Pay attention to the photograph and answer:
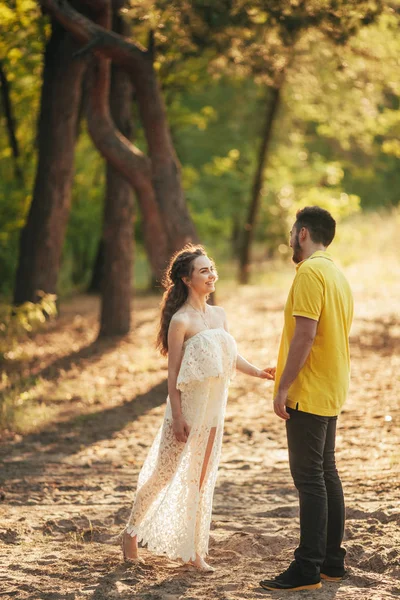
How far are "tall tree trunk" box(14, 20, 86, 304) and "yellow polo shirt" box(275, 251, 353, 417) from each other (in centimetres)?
1146

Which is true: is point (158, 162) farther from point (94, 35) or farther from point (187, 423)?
point (187, 423)

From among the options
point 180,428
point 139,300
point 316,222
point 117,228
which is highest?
point 117,228

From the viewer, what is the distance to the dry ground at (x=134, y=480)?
5.24m

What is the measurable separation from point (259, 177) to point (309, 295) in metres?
20.7

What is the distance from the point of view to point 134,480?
308 inches

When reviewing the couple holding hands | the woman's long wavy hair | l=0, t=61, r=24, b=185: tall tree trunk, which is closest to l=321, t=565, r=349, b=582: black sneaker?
the couple holding hands

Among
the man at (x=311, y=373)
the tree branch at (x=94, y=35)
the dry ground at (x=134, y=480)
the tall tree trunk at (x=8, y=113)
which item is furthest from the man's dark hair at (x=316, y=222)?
the tall tree trunk at (x=8, y=113)

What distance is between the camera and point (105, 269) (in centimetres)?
1616

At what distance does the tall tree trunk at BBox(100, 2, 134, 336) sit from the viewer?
627 inches

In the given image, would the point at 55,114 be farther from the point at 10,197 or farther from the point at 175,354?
the point at 175,354

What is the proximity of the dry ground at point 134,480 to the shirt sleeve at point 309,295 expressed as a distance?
1.51m

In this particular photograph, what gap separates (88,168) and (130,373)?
11.7m

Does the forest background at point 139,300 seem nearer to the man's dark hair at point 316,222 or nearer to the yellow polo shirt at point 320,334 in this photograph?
the yellow polo shirt at point 320,334

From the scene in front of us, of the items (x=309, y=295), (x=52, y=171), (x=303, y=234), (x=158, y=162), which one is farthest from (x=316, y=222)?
(x=52, y=171)
